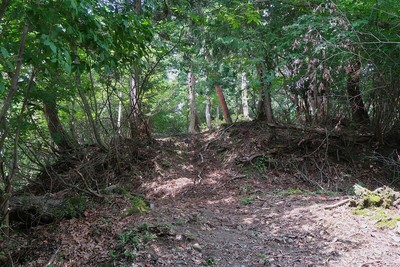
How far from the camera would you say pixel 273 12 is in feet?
32.8

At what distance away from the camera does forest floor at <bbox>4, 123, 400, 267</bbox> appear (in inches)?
165

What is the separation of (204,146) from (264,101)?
8.62 ft

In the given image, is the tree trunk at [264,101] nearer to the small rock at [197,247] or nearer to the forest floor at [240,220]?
the forest floor at [240,220]

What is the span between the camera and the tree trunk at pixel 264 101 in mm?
9914

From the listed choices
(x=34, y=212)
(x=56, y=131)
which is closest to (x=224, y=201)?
(x=34, y=212)

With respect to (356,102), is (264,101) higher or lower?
higher

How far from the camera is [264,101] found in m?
11.0

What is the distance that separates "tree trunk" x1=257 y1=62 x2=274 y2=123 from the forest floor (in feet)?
5.41

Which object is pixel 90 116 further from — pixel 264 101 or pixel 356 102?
pixel 356 102

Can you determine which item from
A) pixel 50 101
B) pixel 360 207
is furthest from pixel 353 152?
pixel 50 101

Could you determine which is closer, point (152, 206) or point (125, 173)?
point (152, 206)

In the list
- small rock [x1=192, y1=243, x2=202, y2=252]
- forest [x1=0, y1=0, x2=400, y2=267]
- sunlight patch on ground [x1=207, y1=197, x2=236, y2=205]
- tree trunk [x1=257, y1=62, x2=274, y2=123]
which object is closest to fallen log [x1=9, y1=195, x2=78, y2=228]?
forest [x1=0, y1=0, x2=400, y2=267]

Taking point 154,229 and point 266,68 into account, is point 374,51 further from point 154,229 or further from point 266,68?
point 154,229

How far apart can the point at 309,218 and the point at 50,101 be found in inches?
223
